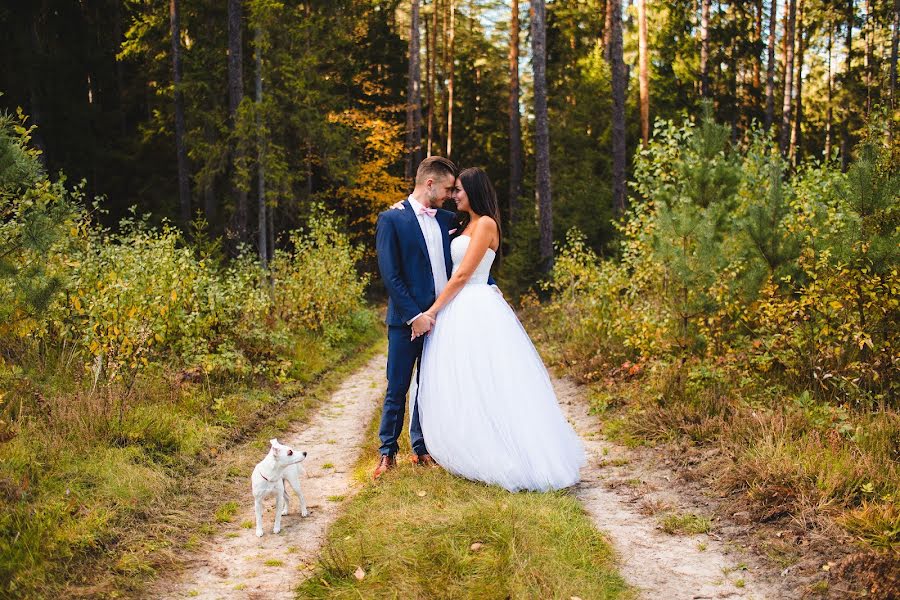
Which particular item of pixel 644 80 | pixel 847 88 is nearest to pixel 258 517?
pixel 644 80

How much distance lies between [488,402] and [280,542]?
1.74 meters

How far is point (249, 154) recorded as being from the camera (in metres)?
16.3

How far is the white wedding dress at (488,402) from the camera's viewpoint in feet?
16.2

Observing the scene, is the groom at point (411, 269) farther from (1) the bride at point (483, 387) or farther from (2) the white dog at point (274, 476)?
(2) the white dog at point (274, 476)

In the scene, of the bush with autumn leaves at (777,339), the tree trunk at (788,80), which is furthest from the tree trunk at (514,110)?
the bush with autumn leaves at (777,339)

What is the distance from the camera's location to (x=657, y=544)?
423 cm

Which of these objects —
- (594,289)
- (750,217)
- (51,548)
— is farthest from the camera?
(594,289)

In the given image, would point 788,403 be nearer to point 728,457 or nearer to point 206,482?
point 728,457

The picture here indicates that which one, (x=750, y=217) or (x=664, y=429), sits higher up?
(x=750, y=217)

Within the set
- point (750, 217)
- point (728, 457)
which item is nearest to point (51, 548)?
point (728, 457)

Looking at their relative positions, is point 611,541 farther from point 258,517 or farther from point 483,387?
point 258,517

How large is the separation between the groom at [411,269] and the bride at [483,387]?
0.12m

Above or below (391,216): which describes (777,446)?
below

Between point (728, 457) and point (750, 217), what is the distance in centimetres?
266
